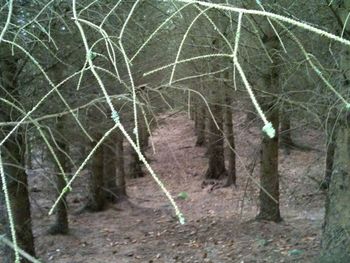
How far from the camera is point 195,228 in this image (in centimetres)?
1146

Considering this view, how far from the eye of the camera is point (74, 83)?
7.86 m


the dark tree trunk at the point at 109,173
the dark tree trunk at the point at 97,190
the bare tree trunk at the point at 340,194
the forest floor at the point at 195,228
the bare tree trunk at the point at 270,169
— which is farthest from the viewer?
the dark tree trunk at the point at 109,173

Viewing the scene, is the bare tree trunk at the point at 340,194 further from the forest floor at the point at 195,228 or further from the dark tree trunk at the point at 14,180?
the dark tree trunk at the point at 14,180

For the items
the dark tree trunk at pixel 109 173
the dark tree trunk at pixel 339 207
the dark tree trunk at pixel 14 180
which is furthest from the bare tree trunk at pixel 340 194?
the dark tree trunk at pixel 109 173

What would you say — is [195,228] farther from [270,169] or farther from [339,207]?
[339,207]

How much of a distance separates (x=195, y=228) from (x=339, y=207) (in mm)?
5885

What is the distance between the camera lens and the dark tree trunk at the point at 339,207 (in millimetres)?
5895

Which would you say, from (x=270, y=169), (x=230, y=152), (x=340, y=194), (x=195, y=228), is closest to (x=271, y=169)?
(x=270, y=169)

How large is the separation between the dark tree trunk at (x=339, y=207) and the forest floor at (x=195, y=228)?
3.70ft

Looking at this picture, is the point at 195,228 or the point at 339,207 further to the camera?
the point at 195,228

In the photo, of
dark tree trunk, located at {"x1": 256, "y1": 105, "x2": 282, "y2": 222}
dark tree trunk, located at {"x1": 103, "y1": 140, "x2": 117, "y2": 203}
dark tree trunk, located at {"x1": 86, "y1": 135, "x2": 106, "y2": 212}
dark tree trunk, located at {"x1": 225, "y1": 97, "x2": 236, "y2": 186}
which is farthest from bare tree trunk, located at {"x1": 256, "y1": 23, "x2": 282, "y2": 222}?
dark tree trunk, located at {"x1": 103, "y1": 140, "x2": 117, "y2": 203}

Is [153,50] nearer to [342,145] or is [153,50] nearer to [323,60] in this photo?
[323,60]

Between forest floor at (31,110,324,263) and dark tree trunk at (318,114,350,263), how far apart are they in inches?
44.4

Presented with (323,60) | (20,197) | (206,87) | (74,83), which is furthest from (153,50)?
(20,197)
